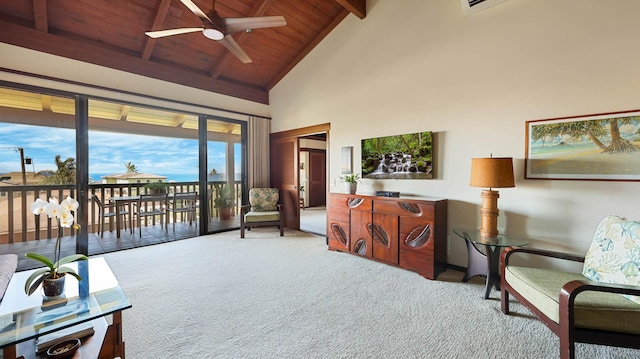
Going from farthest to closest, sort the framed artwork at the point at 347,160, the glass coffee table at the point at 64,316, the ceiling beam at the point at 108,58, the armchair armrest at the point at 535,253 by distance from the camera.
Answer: the framed artwork at the point at 347,160 → the ceiling beam at the point at 108,58 → the armchair armrest at the point at 535,253 → the glass coffee table at the point at 64,316

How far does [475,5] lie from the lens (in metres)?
2.88

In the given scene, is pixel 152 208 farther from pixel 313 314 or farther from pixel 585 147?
pixel 585 147

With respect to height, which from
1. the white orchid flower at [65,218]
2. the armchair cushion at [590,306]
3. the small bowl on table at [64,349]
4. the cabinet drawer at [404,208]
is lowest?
the small bowl on table at [64,349]

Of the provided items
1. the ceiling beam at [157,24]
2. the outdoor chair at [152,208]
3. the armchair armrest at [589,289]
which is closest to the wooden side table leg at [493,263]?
the armchair armrest at [589,289]

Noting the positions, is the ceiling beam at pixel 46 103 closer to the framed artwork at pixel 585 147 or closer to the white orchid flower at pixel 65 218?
the white orchid flower at pixel 65 218

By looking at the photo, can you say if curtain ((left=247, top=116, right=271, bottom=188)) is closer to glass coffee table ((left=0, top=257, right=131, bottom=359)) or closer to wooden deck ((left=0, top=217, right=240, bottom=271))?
wooden deck ((left=0, top=217, right=240, bottom=271))

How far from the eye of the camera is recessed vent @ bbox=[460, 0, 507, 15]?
9.22 feet

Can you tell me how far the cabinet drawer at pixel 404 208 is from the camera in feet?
9.75

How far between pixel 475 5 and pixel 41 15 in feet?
16.9

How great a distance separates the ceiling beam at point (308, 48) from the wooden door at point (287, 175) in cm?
128

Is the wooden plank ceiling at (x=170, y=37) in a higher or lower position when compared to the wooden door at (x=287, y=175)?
higher

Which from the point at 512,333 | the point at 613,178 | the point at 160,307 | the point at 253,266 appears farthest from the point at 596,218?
the point at 160,307

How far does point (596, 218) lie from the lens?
7.84 feet

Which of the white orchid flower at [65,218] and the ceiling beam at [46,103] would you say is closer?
the white orchid flower at [65,218]
